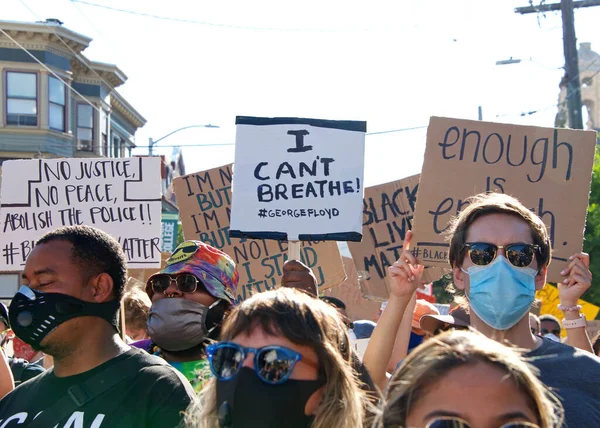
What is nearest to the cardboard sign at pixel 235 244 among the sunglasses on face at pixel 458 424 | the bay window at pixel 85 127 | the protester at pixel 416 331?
the protester at pixel 416 331

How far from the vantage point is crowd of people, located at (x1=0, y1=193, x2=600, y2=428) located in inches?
71.7

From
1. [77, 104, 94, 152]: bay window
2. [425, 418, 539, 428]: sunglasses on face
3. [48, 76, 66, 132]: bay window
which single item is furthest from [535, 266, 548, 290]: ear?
[77, 104, 94, 152]: bay window

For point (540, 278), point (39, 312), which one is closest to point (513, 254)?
point (540, 278)

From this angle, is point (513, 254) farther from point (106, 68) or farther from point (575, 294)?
point (106, 68)

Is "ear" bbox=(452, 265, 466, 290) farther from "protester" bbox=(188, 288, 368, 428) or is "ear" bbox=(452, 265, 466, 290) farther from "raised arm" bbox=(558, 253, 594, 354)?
"protester" bbox=(188, 288, 368, 428)

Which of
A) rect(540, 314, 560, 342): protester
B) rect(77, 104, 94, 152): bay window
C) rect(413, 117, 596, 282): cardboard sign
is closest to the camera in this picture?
rect(413, 117, 596, 282): cardboard sign

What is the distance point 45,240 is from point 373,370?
1401 mm

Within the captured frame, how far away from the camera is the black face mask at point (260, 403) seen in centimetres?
220

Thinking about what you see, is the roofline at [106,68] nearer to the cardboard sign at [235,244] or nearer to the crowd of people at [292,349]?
the cardboard sign at [235,244]

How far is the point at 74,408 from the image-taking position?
2758mm

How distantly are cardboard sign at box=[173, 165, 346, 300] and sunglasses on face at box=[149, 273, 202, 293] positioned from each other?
3299mm

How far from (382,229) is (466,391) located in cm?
562

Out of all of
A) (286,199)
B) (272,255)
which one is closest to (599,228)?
(272,255)

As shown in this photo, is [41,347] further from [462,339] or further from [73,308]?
[462,339]
